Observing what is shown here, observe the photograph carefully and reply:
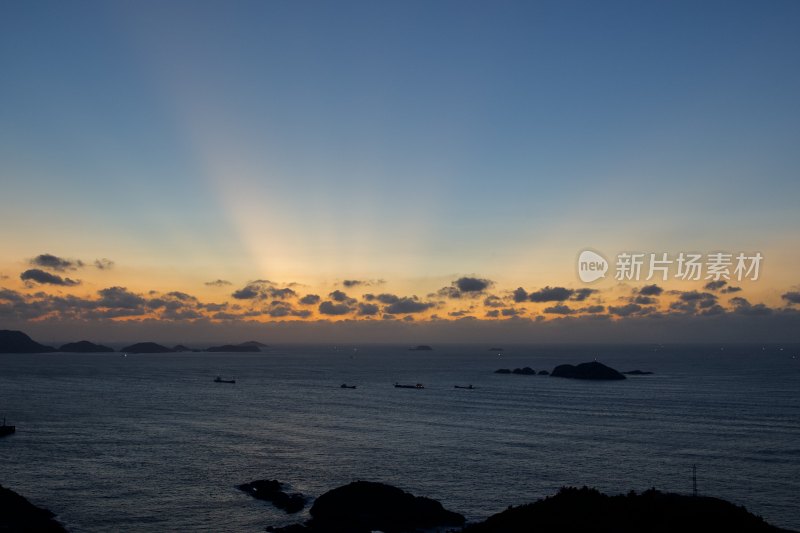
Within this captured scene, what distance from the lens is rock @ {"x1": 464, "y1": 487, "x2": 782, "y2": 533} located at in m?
43.2

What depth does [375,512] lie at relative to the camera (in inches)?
2274

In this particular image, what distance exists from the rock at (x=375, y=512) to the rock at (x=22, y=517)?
76.2ft

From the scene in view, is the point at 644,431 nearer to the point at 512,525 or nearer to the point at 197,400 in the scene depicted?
the point at 512,525

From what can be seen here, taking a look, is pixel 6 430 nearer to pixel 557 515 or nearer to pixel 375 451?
pixel 375 451

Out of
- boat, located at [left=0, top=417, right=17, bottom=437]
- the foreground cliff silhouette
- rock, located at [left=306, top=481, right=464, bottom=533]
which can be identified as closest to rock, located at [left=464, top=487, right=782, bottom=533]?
the foreground cliff silhouette

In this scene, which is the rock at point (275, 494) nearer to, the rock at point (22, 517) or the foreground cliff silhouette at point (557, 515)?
the foreground cliff silhouette at point (557, 515)

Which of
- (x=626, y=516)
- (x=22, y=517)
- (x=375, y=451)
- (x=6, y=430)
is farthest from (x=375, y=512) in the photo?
(x=6, y=430)

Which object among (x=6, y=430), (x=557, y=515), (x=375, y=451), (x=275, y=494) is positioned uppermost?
(x=557, y=515)

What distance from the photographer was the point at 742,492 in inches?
2702

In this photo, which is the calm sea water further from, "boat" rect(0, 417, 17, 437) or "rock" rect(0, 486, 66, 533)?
"rock" rect(0, 486, 66, 533)

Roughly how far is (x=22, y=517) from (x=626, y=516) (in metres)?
51.7

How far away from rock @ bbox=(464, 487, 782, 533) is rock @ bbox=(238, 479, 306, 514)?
858 inches

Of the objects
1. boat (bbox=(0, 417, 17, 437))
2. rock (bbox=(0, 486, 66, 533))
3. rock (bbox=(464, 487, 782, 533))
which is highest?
rock (bbox=(464, 487, 782, 533))

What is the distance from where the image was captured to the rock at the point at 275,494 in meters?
62.9
